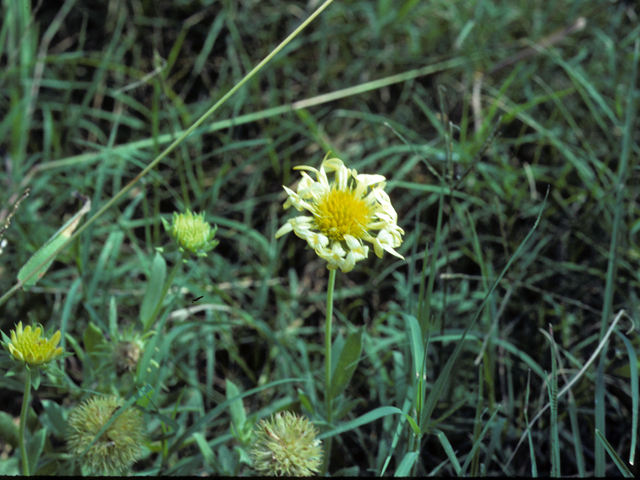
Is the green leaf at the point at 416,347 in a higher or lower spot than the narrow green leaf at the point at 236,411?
higher

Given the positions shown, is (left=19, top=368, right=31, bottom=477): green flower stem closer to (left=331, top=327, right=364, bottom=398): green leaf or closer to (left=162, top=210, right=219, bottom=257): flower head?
(left=162, top=210, right=219, bottom=257): flower head

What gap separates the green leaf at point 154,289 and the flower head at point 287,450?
0.48 metres

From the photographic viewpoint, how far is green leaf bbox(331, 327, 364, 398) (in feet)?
4.16

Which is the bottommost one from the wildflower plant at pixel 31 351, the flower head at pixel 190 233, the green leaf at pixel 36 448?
the green leaf at pixel 36 448

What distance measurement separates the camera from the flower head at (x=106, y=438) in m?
1.15

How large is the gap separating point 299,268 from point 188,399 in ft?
2.20

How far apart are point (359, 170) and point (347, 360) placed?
107 centimetres

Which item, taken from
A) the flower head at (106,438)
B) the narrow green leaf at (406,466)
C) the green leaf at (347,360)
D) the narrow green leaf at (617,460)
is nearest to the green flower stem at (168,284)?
the flower head at (106,438)

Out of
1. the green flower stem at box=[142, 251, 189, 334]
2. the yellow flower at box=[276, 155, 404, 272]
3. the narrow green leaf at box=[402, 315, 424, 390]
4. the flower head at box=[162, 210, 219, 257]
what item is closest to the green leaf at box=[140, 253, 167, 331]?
the green flower stem at box=[142, 251, 189, 334]

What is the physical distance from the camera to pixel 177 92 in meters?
2.45

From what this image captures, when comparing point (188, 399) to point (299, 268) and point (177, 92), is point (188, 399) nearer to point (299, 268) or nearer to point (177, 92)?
point (299, 268)

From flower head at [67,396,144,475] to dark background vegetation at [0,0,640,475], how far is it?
190 mm

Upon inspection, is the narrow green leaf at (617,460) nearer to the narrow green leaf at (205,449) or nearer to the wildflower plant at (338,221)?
the wildflower plant at (338,221)

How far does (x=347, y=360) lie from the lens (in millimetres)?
1282
